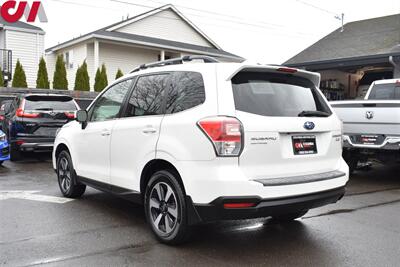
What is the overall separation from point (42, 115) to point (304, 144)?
25.6 feet

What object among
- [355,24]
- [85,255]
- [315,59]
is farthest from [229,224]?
[355,24]

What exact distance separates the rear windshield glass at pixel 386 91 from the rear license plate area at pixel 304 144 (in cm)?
648

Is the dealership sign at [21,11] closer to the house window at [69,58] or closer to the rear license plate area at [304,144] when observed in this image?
the house window at [69,58]

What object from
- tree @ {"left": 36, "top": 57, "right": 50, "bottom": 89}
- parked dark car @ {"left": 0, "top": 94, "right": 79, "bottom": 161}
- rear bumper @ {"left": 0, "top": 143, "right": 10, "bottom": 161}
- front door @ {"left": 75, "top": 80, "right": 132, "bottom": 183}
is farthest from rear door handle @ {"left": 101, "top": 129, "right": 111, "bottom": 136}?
tree @ {"left": 36, "top": 57, "right": 50, "bottom": 89}

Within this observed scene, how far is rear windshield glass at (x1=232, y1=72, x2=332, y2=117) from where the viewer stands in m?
4.23

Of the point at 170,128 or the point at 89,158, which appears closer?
the point at 170,128

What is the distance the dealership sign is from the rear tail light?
2060 centimetres

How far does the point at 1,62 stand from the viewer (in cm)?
2372

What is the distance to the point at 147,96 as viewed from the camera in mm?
5020

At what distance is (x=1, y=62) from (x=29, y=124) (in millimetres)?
15390

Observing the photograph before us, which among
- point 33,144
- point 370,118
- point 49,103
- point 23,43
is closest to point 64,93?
point 49,103

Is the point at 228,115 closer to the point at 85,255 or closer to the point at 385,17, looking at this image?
the point at 85,255

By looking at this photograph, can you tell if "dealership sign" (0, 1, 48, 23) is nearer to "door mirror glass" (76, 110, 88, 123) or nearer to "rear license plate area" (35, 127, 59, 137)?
"rear license plate area" (35, 127, 59, 137)

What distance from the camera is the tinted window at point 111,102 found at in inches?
216
